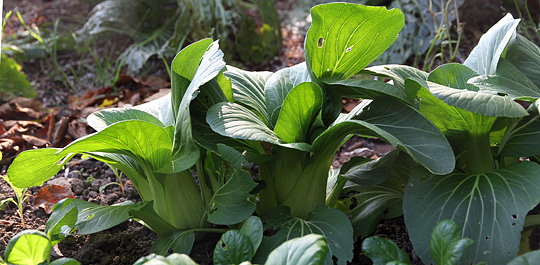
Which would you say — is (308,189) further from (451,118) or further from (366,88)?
(451,118)

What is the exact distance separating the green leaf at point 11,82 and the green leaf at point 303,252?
112 inches

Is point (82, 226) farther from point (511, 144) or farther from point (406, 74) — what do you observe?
point (511, 144)

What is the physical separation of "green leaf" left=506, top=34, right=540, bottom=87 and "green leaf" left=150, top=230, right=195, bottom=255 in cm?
136

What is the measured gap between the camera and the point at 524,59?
2.03m

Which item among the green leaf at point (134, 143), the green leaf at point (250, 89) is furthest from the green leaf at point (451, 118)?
the green leaf at point (134, 143)

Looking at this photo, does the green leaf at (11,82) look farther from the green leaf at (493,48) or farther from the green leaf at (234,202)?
the green leaf at (493,48)

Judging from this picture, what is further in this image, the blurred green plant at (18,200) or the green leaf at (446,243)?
the blurred green plant at (18,200)

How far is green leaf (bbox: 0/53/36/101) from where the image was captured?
352 centimetres

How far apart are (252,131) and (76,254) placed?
0.83 metres

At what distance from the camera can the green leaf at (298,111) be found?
1.69 m

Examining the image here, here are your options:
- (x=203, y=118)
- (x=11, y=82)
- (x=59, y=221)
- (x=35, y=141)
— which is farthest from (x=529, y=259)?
(x=11, y=82)

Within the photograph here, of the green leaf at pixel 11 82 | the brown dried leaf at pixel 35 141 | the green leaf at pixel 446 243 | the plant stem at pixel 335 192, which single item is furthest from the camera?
the green leaf at pixel 11 82

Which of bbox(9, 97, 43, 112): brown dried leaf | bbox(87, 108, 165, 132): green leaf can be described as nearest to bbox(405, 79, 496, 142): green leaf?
bbox(87, 108, 165, 132): green leaf

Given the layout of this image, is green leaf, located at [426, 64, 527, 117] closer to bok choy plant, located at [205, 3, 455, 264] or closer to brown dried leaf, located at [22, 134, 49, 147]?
bok choy plant, located at [205, 3, 455, 264]
